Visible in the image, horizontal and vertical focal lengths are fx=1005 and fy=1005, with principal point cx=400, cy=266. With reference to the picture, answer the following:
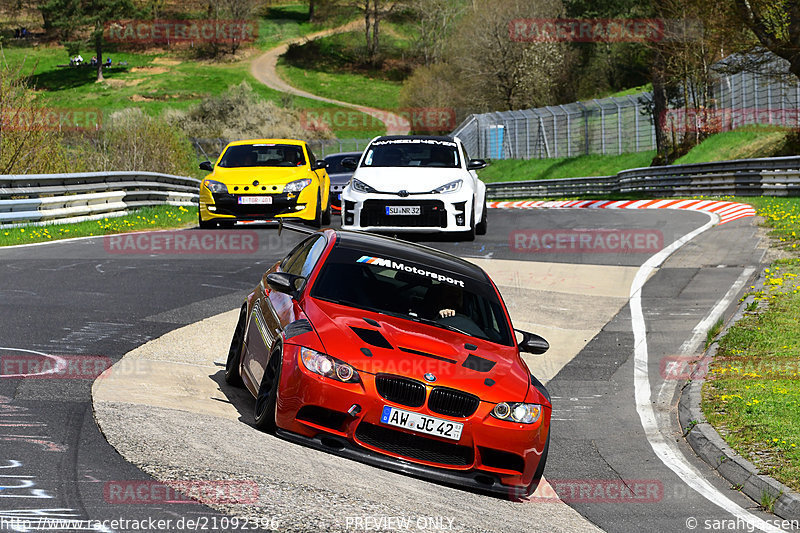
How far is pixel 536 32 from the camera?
74.9m

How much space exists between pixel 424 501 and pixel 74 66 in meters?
112

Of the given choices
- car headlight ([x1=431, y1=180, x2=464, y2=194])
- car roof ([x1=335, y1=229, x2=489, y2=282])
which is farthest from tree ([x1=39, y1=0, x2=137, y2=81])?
car roof ([x1=335, y1=229, x2=489, y2=282])

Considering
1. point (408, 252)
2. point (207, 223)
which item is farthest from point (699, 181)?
point (408, 252)

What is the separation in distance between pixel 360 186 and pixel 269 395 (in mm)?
10021

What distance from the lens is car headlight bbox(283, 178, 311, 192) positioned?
745 inches

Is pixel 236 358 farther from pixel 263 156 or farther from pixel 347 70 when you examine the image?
pixel 347 70

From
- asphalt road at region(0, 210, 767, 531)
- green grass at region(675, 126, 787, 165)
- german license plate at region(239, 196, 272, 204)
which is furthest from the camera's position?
green grass at region(675, 126, 787, 165)

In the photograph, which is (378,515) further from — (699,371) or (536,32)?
(536,32)

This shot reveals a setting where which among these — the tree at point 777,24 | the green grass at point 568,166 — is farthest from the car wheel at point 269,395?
the green grass at point 568,166

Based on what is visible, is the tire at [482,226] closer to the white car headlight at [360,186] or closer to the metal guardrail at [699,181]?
the white car headlight at [360,186]

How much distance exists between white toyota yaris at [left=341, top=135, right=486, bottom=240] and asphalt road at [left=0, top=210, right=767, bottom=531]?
901 millimetres

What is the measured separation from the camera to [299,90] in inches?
4102

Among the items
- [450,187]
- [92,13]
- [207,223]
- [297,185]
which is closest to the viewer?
[450,187]

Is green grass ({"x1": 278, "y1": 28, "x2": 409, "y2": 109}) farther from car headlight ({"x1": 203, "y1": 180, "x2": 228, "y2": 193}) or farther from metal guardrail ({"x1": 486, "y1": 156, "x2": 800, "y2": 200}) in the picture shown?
car headlight ({"x1": 203, "y1": 180, "x2": 228, "y2": 193})
